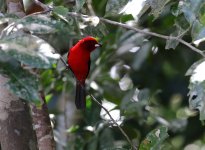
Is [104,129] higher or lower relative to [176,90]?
higher

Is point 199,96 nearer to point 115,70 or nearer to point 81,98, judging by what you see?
point 81,98

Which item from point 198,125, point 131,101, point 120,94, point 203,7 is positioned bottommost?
point 198,125

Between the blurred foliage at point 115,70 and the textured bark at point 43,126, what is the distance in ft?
0.51

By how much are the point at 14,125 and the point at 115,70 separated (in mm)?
1845

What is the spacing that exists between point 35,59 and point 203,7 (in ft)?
3.03

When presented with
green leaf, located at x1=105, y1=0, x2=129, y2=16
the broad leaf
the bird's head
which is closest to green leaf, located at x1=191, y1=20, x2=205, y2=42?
the broad leaf

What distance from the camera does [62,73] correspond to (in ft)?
11.3

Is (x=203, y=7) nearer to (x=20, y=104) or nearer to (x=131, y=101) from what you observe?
(x=20, y=104)

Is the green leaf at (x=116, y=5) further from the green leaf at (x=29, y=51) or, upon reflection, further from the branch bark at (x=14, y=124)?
the green leaf at (x=29, y=51)

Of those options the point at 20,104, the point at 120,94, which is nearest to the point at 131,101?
the point at 120,94

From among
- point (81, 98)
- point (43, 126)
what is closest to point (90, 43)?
point (81, 98)

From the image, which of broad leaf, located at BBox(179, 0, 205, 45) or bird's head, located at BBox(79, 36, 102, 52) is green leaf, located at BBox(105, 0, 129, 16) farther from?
bird's head, located at BBox(79, 36, 102, 52)

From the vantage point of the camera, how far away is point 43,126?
2.18 m

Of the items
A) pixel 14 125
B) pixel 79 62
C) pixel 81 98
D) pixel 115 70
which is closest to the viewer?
pixel 14 125
